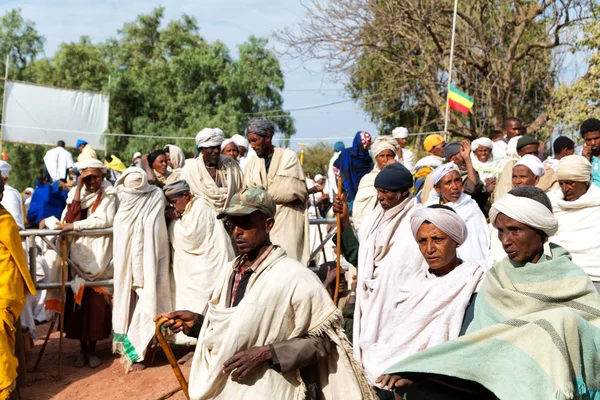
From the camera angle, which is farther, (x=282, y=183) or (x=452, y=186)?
(x=282, y=183)

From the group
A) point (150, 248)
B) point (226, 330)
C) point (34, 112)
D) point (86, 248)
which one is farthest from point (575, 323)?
point (34, 112)

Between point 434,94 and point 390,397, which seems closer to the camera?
point 390,397

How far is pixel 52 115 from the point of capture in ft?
101

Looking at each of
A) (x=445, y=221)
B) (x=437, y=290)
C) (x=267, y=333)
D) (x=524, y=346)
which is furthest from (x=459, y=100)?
(x=524, y=346)

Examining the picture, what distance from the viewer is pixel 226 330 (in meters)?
3.80

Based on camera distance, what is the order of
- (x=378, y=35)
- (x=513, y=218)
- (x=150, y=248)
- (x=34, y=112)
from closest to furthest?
Answer: 1. (x=513, y=218)
2. (x=150, y=248)
3. (x=378, y=35)
4. (x=34, y=112)

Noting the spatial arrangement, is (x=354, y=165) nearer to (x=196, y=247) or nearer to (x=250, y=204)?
(x=196, y=247)

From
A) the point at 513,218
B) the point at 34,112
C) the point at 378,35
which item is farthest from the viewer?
the point at 34,112

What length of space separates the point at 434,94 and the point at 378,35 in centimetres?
270

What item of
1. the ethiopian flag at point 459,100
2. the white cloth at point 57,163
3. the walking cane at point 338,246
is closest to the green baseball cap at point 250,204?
the walking cane at point 338,246

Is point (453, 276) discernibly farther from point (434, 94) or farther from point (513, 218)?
point (434, 94)

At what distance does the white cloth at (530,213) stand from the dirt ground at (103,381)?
4424 millimetres

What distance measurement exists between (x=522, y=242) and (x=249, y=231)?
1.34m

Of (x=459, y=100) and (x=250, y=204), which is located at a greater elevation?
(x=459, y=100)
